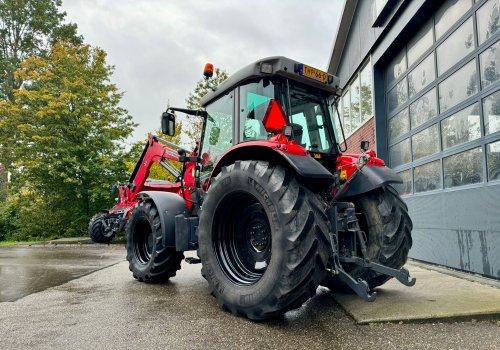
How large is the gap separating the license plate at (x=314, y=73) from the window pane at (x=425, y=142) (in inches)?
137

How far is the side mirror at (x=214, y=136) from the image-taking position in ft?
15.1

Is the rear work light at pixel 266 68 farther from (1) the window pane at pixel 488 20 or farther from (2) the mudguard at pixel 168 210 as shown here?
(1) the window pane at pixel 488 20

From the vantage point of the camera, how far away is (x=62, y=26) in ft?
78.1

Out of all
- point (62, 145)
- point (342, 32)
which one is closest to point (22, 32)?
point (62, 145)

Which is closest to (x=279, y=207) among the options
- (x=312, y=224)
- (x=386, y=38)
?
(x=312, y=224)

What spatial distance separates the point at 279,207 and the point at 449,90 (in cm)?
467

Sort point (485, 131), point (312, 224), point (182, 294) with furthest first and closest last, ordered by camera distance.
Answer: point (485, 131) < point (182, 294) < point (312, 224)

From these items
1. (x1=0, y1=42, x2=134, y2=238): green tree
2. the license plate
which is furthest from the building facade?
(x1=0, y1=42, x2=134, y2=238): green tree

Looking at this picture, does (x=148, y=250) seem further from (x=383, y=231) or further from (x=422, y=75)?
(x=422, y=75)

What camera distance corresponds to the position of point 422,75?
7125 mm

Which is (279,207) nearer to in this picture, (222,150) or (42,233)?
(222,150)

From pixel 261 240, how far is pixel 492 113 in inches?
147

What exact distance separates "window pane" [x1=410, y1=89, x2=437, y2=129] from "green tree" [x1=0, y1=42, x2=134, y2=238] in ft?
44.1

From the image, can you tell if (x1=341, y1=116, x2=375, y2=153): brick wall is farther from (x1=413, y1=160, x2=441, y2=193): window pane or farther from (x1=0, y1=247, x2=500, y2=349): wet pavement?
(x1=0, y1=247, x2=500, y2=349): wet pavement
